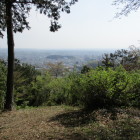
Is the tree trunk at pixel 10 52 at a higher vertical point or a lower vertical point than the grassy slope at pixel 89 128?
higher

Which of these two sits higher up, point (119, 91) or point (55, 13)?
point (55, 13)

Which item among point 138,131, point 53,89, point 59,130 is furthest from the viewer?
point 53,89

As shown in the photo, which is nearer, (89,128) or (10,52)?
(89,128)

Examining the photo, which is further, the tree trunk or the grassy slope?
the tree trunk

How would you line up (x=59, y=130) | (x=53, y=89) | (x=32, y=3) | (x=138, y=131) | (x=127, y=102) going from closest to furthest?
(x=138, y=131) < (x=59, y=130) < (x=127, y=102) < (x=32, y=3) < (x=53, y=89)

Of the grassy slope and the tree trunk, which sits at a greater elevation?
the tree trunk

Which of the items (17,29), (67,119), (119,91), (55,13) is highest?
(55,13)

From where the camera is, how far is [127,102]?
6.39 metres

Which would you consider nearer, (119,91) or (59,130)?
(59,130)

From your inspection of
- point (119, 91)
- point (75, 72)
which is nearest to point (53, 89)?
point (75, 72)

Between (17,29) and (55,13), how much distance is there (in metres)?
1.86

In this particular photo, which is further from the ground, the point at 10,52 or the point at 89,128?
the point at 10,52

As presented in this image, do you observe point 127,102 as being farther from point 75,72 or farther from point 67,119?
point 75,72

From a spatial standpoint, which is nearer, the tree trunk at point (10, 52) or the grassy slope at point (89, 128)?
the grassy slope at point (89, 128)
